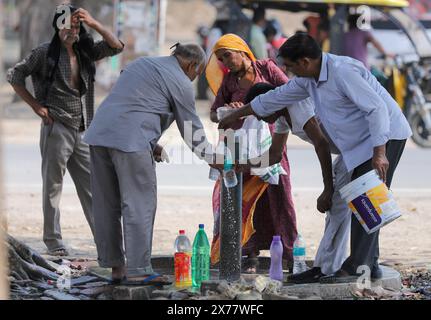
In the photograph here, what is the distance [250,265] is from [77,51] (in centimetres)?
225

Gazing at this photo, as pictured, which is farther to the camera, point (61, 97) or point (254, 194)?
point (61, 97)

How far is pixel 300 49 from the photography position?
688 centimetres

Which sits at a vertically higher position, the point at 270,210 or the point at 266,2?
the point at 266,2

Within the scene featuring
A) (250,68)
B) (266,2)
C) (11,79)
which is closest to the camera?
(250,68)

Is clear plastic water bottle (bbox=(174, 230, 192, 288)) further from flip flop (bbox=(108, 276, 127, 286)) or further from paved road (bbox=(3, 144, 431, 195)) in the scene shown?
paved road (bbox=(3, 144, 431, 195))

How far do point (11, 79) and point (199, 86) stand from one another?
15.0 metres

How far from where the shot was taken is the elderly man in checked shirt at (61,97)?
8711 mm

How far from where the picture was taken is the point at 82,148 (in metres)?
8.88

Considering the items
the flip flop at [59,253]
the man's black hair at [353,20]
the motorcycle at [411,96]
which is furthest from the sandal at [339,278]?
the man's black hair at [353,20]

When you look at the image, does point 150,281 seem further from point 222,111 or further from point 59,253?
point 59,253

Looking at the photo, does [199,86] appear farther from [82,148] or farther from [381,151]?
[381,151]

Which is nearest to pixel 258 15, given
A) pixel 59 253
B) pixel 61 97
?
pixel 61 97

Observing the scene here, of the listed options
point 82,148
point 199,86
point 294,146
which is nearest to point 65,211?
point 82,148
